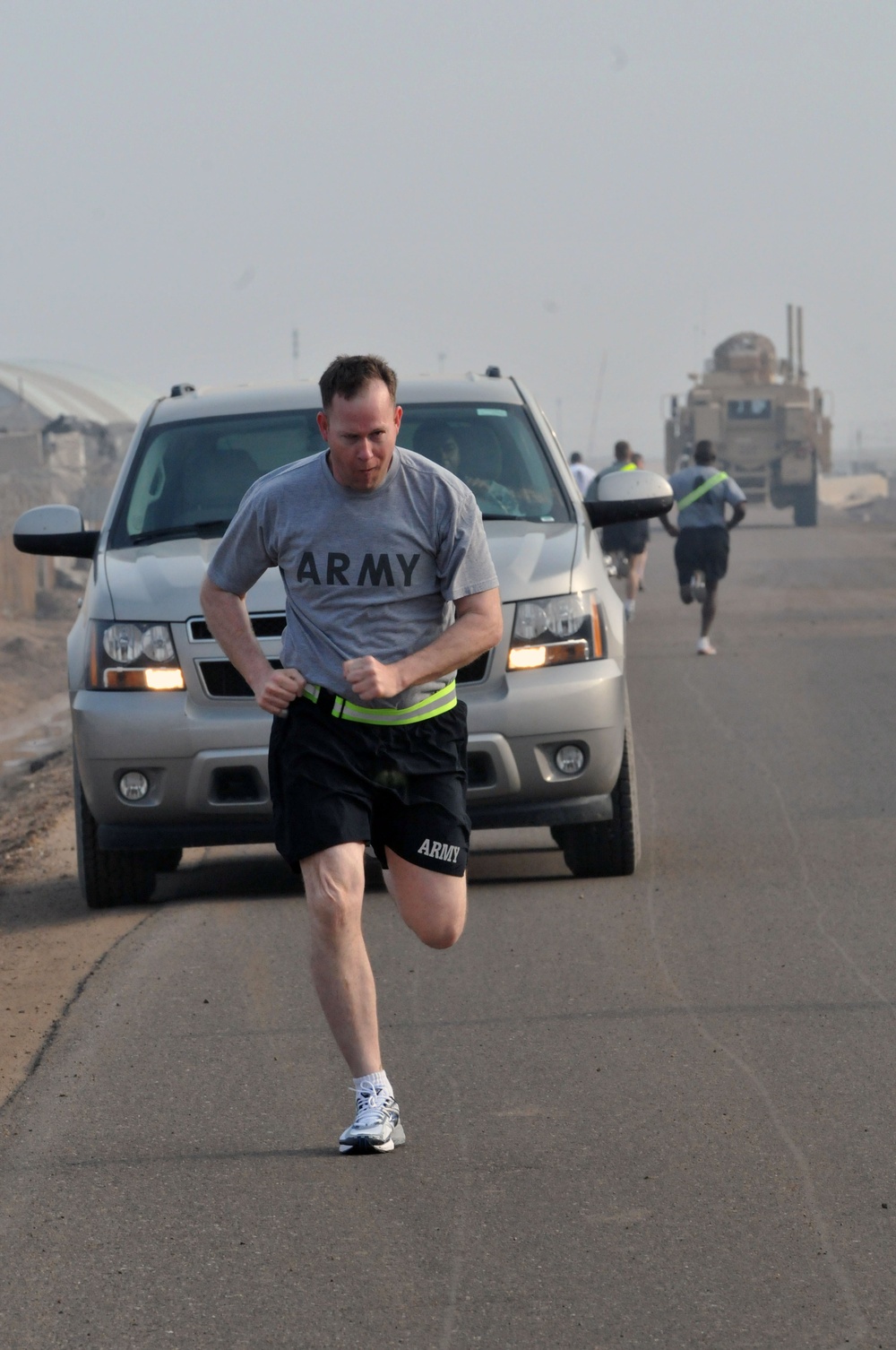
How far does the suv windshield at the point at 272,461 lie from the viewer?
7.93m

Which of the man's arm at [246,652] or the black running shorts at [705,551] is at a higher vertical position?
the man's arm at [246,652]

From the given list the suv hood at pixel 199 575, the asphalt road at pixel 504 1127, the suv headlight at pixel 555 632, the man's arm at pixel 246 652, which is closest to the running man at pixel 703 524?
the asphalt road at pixel 504 1127

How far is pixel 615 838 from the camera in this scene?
7602 millimetres

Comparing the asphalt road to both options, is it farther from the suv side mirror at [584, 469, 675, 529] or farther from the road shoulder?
the suv side mirror at [584, 469, 675, 529]

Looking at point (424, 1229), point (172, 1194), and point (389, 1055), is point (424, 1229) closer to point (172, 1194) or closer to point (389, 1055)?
point (172, 1194)

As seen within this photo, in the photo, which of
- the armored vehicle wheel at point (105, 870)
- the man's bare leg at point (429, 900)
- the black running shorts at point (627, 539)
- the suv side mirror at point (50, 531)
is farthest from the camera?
the black running shorts at point (627, 539)

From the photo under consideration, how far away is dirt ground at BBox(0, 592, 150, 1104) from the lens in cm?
578

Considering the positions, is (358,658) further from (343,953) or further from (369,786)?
(343,953)

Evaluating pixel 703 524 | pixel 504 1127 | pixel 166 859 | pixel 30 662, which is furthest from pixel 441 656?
pixel 30 662

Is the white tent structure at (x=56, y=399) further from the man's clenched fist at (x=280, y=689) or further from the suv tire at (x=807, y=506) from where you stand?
the man's clenched fist at (x=280, y=689)

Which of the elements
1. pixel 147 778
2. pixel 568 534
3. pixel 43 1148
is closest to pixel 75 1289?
pixel 43 1148

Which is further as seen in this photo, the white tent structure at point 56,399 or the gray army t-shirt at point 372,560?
the white tent structure at point 56,399

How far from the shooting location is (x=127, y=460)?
8.20 metres

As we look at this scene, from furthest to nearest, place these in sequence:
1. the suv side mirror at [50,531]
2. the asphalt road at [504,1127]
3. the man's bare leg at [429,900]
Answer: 1. the suv side mirror at [50,531]
2. the man's bare leg at [429,900]
3. the asphalt road at [504,1127]
